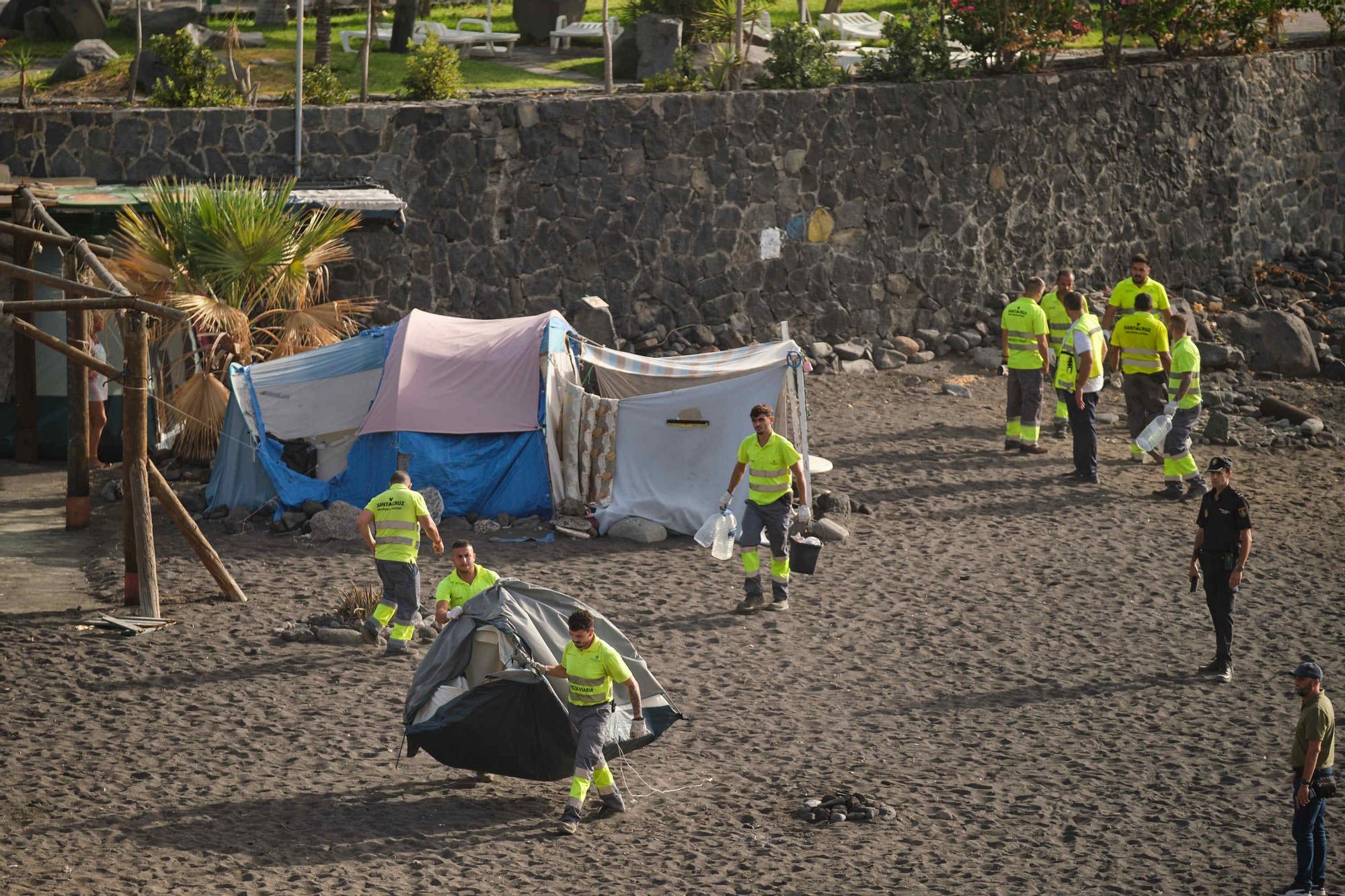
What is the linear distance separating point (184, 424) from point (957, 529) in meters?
8.02

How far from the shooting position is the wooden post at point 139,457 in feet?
39.7

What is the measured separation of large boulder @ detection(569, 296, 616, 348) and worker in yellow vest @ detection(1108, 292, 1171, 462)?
6389 millimetres

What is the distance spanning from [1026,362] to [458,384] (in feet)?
20.8

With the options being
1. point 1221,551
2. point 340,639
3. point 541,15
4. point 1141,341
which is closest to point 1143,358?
point 1141,341

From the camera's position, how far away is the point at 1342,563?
46.7 ft

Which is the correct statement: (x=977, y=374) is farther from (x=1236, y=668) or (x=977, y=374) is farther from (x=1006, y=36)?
(x=1236, y=668)

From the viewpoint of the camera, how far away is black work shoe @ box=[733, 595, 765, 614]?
500 inches

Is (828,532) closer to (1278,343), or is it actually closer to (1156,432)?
(1156,432)

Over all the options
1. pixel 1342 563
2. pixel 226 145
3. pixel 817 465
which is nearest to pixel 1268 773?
pixel 1342 563

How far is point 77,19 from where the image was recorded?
27.6 meters

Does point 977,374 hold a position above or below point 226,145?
below

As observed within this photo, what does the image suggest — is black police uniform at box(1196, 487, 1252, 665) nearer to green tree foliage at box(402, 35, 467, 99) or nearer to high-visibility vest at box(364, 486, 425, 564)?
high-visibility vest at box(364, 486, 425, 564)

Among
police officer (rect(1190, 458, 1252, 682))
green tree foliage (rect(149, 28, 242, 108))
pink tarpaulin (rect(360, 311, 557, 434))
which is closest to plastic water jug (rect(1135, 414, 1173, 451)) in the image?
police officer (rect(1190, 458, 1252, 682))

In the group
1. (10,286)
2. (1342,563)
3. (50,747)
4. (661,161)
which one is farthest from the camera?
(661,161)
